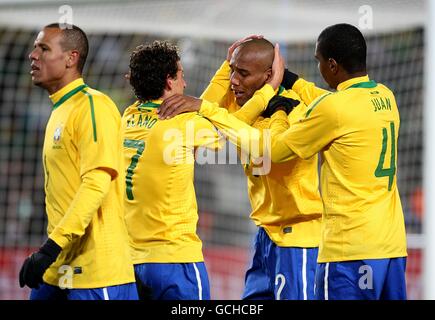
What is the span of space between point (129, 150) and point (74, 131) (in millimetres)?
639

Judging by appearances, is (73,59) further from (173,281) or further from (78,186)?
(173,281)

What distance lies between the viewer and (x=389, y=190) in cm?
445

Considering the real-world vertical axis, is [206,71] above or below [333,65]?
above

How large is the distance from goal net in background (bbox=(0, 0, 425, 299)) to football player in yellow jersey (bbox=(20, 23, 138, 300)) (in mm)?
3726

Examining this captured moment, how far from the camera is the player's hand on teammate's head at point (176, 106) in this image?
4.76m

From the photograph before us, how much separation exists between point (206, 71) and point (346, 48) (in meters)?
4.90

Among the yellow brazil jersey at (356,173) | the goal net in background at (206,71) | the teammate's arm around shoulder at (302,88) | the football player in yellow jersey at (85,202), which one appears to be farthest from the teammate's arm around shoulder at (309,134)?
the goal net in background at (206,71)

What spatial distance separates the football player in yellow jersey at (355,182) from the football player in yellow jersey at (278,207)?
1.56 ft

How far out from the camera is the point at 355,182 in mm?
4406

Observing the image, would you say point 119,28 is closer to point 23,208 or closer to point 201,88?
point 201,88

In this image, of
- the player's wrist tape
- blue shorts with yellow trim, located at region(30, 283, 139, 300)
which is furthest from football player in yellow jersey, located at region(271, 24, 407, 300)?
the player's wrist tape

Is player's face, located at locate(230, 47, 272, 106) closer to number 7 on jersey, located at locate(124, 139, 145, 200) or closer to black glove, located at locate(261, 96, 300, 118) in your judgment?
black glove, located at locate(261, 96, 300, 118)

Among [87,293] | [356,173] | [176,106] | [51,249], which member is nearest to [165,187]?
[176,106]
